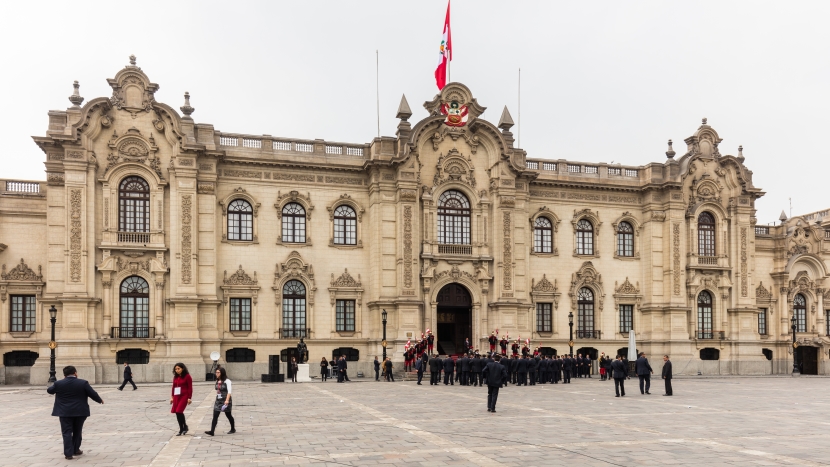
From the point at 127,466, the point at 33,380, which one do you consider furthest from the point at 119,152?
the point at 127,466

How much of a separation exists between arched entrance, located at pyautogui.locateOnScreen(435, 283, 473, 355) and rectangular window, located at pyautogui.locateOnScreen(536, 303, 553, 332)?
439 centimetres

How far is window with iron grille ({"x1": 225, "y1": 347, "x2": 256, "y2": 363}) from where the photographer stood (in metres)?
38.9

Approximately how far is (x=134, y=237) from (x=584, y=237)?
2581 cm

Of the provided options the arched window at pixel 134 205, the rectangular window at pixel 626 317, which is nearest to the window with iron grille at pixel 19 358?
the arched window at pixel 134 205

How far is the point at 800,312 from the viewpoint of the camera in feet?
164

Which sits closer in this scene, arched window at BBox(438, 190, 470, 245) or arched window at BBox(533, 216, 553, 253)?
arched window at BBox(438, 190, 470, 245)

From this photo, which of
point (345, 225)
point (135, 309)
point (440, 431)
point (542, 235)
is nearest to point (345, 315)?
point (345, 225)

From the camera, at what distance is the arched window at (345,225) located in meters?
41.6

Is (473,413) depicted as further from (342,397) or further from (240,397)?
(240,397)

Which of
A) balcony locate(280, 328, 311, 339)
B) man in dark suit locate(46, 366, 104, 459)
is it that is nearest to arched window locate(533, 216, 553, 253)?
balcony locate(280, 328, 311, 339)

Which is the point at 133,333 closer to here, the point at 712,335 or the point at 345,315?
the point at 345,315

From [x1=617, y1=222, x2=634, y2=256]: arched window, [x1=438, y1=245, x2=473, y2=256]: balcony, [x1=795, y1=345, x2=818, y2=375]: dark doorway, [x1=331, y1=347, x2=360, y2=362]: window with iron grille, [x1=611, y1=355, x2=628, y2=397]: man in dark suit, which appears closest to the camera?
[x1=611, y1=355, x2=628, y2=397]: man in dark suit

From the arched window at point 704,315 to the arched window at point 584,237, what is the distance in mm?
7728

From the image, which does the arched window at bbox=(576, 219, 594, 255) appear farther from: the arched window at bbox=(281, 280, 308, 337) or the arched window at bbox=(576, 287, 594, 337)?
the arched window at bbox=(281, 280, 308, 337)
